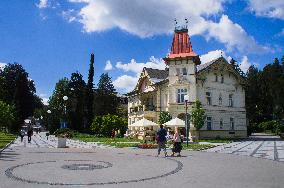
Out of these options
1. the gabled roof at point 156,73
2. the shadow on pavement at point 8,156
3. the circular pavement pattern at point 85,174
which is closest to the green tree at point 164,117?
the gabled roof at point 156,73

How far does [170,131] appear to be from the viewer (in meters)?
47.1

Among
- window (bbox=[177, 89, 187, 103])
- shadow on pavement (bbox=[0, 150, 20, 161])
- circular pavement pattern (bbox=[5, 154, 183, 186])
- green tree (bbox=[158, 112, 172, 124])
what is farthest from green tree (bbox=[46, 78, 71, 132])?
circular pavement pattern (bbox=[5, 154, 183, 186])

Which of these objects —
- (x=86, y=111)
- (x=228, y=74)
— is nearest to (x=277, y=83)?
(x=228, y=74)

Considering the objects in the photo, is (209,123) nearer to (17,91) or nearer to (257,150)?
(257,150)

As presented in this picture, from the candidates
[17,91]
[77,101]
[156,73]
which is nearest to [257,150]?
[156,73]

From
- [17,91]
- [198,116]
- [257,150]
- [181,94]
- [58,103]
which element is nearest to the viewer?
[257,150]

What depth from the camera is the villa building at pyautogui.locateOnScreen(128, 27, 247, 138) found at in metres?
48.3

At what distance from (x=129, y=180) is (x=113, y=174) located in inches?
62.3

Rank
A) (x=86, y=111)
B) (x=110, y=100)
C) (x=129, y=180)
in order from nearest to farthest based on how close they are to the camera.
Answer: (x=129, y=180), (x=86, y=111), (x=110, y=100)

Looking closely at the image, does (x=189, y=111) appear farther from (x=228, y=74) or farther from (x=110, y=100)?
(x=110, y=100)

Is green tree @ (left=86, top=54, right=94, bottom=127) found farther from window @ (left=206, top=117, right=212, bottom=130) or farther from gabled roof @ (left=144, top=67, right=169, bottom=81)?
window @ (left=206, top=117, right=212, bottom=130)

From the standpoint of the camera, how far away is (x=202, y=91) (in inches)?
1921

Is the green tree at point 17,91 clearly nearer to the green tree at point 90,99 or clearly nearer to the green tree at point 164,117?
the green tree at point 90,99

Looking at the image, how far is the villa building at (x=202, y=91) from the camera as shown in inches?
1903
